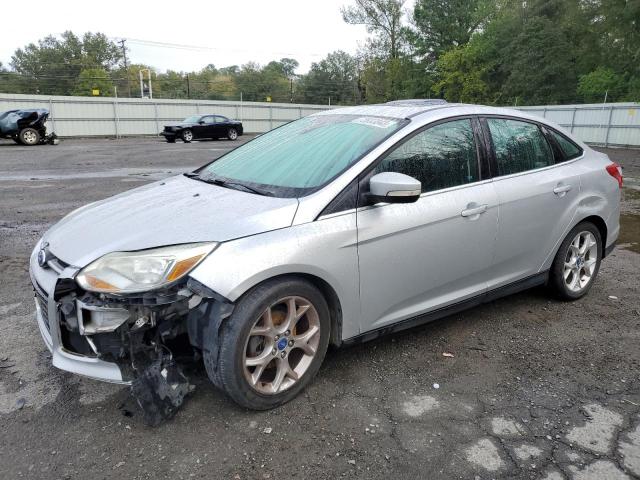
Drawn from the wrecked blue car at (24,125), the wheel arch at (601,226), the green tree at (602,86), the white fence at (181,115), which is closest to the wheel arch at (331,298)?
the wheel arch at (601,226)

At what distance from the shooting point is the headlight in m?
2.31

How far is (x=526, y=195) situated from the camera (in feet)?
11.6

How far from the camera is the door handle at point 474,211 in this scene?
318 centimetres

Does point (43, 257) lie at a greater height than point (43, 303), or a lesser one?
greater

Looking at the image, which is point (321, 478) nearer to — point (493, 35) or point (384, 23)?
point (493, 35)

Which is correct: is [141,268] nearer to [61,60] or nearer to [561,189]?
[561,189]

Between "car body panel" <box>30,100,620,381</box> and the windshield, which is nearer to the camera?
"car body panel" <box>30,100,620,381</box>

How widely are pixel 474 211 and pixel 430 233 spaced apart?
0.41 metres

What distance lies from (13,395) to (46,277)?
0.77m

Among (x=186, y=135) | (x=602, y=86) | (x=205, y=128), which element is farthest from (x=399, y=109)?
(x=602, y=86)

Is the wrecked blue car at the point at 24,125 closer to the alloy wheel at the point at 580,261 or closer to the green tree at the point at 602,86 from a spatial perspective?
the alloy wheel at the point at 580,261

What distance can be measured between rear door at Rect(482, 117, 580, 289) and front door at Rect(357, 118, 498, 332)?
0.15m

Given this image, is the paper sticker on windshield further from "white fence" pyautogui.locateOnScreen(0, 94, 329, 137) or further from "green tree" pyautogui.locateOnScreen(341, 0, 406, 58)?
"green tree" pyautogui.locateOnScreen(341, 0, 406, 58)

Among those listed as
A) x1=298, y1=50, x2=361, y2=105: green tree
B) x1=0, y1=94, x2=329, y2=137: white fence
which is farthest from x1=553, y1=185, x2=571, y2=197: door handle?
x1=298, y1=50, x2=361, y2=105: green tree
